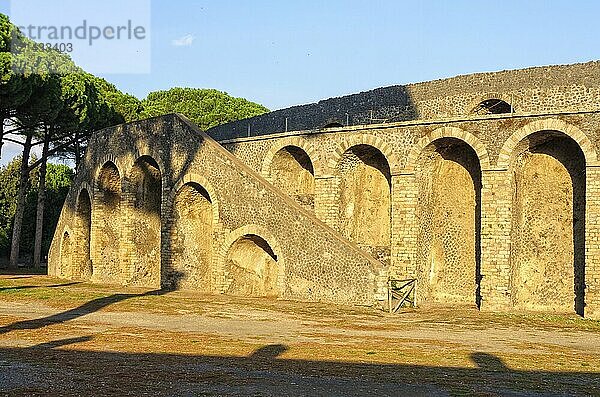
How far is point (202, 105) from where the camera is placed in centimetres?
5897

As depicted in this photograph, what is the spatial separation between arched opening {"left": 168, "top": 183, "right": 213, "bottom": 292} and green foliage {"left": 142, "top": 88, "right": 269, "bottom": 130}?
103 ft

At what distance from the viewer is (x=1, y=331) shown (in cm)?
1405

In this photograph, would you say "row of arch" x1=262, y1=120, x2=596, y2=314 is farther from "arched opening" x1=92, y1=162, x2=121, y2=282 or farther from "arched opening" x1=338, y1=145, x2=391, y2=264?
"arched opening" x1=92, y1=162, x2=121, y2=282

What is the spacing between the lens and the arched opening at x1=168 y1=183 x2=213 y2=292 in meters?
25.8

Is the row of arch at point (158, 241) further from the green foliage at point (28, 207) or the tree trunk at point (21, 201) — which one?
the green foliage at point (28, 207)

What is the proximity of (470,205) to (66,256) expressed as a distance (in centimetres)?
1788

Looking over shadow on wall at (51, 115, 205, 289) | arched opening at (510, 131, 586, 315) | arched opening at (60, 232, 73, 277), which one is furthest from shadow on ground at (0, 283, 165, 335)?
arched opening at (510, 131, 586, 315)

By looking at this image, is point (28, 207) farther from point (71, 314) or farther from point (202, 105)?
point (71, 314)

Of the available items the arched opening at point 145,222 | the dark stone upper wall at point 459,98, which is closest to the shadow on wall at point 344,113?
the dark stone upper wall at point 459,98

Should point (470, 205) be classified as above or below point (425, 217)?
above

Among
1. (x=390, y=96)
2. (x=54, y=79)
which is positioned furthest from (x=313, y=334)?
(x=54, y=79)

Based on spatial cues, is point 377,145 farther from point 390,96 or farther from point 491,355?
point 491,355

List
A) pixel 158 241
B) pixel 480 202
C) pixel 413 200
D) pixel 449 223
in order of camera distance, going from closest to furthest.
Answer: pixel 413 200
pixel 480 202
pixel 449 223
pixel 158 241

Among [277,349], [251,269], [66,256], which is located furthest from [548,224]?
[66,256]
